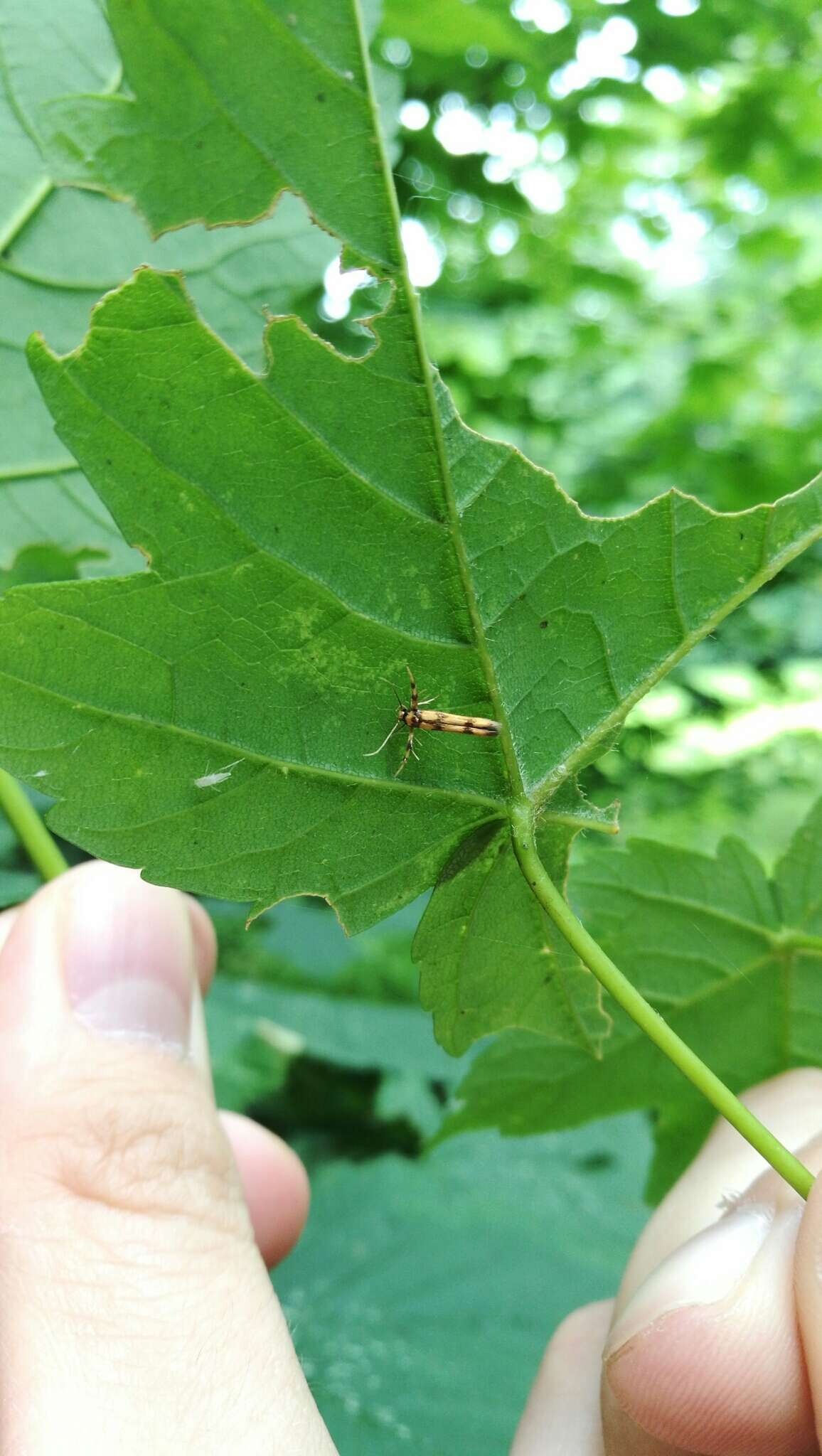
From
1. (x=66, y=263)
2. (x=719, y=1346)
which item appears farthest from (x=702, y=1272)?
(x=66, y=263)

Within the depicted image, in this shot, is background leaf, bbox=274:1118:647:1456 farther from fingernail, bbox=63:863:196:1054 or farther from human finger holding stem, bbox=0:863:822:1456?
fingernail, bbox=63:863:196:1054

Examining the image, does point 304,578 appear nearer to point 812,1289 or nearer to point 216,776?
point 216,776

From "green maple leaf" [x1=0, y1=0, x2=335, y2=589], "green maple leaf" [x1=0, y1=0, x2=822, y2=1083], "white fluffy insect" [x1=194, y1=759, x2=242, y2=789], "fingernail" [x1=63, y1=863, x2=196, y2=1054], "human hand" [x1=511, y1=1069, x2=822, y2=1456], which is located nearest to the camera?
"green maple leaf" [x1=0, y1=0, x2=822, y2=1083]

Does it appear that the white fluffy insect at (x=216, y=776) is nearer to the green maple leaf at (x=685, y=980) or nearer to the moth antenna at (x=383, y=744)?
the moth antenna at (x=383, y=744)

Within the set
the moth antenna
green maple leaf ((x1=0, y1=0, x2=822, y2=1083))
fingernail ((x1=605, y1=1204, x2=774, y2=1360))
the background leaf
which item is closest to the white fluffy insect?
green maple leaf ((x1=0, y1=0, x2=822, y2=1083))

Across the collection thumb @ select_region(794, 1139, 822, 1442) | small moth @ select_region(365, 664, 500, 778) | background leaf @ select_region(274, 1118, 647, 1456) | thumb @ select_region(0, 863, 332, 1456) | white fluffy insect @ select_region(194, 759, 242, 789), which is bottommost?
background leaf @ select_region(274, 1118, 647, 1456)

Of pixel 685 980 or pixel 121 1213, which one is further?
pixel 685 980
